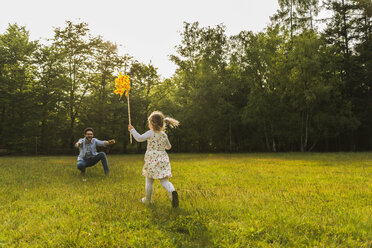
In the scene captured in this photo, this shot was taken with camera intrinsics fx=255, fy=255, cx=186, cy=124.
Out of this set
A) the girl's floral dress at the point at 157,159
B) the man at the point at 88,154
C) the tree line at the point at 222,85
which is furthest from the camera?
the tree line at the point at 222,85

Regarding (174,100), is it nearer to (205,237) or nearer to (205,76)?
(205,76)

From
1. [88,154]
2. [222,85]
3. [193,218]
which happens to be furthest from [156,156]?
[222,85]

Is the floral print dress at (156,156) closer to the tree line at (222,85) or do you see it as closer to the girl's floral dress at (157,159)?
the girl's floral dress at (157,159)

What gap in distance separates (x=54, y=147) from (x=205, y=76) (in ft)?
74.3

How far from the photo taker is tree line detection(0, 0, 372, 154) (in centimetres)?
3111

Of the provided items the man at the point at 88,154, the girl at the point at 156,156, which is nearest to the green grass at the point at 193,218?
the girl at the point at 156,156

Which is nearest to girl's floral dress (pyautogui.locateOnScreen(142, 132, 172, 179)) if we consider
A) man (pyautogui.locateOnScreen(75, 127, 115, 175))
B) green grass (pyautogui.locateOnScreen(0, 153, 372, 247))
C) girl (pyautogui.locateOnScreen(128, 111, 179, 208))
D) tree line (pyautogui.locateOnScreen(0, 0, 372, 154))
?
girl (pyautogui.locateOnScreen(128, 111, 179, 208))

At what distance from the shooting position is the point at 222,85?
35375 mm

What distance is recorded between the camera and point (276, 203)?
5680 millimetres

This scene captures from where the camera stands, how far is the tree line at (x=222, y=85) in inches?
1225

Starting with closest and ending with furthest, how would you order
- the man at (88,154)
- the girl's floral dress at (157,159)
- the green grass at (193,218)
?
the green grass at (193,218) < the girl's floral dress at (157,159) < the man at (88,154)

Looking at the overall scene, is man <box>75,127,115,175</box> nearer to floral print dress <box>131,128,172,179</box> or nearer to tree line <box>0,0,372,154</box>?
floral print dress <box>131,128,172,179</box>

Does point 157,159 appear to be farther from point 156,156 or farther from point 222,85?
point 222,85

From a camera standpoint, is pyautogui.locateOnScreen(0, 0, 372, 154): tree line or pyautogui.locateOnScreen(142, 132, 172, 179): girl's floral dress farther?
pyautogui.locateOnScreen(0, 0, 372, 154): tree line
